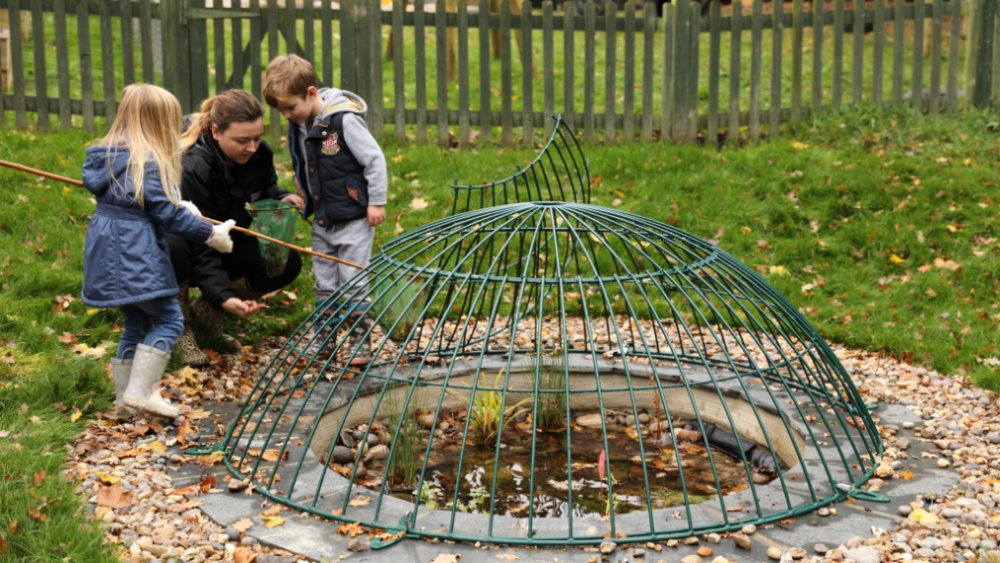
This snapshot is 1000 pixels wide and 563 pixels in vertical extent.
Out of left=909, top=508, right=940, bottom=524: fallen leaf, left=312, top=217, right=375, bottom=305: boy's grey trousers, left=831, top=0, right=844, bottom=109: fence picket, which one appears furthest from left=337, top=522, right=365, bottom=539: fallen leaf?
left=831, top=0, right=844, bottom=109: fence picket

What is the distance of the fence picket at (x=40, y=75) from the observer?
7.35 meters

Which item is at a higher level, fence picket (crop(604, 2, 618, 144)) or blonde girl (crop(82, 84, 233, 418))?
fence picket (crop(604, 2, 618, 144))

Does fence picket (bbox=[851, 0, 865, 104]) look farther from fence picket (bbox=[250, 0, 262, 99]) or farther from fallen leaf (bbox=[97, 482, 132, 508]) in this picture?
fallen leaf (bbox=[97, 482, 132, 508])

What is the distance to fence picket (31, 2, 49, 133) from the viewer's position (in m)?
7.35

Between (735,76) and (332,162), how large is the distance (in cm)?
486

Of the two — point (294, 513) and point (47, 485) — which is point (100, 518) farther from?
point (294, 513)

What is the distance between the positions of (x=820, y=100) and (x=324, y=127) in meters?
5.71

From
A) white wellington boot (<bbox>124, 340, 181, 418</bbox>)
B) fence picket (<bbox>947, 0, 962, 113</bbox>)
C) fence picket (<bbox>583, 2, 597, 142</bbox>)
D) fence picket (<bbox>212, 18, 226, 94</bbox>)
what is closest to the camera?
white wellington boot (<bbox>124, 340, 181, 418</bbox>)

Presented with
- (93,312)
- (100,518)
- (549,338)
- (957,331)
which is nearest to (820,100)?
(957,331)

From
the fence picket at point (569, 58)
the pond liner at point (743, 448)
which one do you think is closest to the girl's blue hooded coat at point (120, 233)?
the pond liner at point (743, 448)

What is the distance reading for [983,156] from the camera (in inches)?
289

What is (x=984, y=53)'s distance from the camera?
8.16 m

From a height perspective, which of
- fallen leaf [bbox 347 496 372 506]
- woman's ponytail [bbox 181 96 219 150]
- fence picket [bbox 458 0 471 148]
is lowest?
fallen leaf [bbox 347 496 372 506]

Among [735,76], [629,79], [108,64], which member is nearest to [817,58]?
[735,76]
